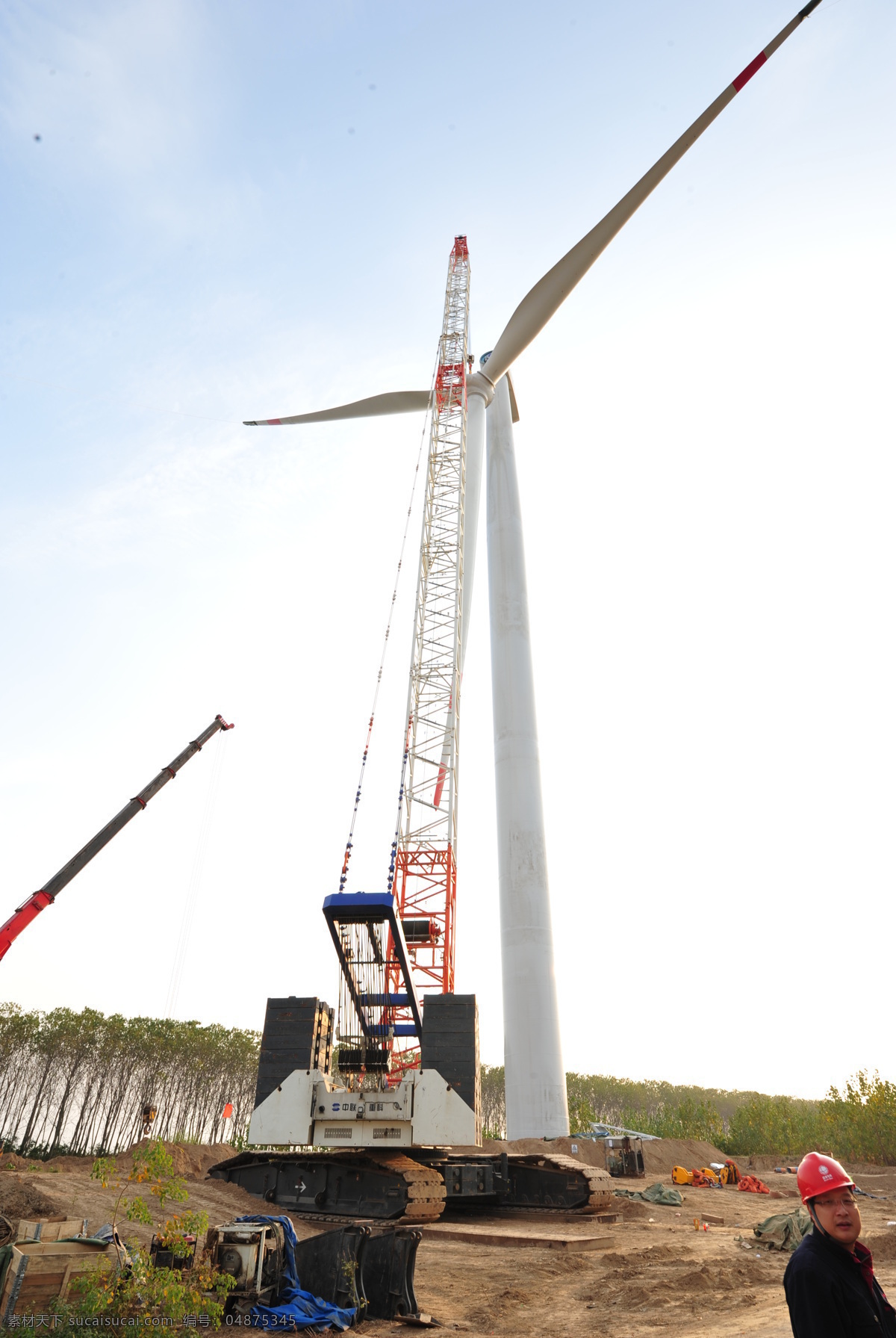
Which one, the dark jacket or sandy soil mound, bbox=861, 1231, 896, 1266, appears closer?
the dark jacket

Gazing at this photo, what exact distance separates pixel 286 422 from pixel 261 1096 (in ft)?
89.5

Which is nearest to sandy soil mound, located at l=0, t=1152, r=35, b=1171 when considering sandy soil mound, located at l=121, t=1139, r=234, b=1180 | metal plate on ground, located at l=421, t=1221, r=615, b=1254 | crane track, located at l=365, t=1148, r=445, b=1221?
sandy soil mound, located at l=121, t=1139, r=234, b=1180

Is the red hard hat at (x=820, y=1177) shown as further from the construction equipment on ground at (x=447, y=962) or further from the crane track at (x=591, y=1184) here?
the crane track at (x=591, y=1184)

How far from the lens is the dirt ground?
8.23 meters

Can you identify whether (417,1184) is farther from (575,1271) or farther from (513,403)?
(513,403)

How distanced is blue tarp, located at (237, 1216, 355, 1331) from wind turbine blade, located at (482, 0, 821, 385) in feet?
90.0

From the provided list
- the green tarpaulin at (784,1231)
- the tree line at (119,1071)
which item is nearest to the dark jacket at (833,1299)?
the green tarpaulin at (784,1231)

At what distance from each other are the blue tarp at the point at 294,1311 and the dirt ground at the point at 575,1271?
0.90ft

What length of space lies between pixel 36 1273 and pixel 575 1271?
7.50 meters

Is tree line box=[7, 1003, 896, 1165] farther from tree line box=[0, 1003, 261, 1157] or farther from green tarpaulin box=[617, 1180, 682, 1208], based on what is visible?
green tarpaulin box=[617, 1180, 682, 1208]

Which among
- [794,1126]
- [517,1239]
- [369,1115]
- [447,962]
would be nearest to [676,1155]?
[794,1126]

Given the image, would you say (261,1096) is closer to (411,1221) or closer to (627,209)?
(411,1221)

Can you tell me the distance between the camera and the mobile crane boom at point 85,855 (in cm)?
2209

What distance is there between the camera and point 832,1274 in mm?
3248
